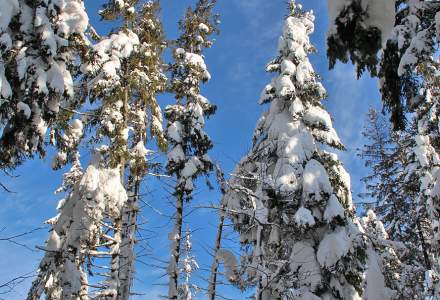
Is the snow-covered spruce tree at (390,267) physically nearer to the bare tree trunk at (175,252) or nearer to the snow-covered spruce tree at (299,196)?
the snow-covered spruce tree at (299,196)

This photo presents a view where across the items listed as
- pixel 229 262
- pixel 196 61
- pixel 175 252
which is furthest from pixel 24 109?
pixel 196 61

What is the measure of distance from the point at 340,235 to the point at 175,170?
757 centimetres

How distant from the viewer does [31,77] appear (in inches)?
322

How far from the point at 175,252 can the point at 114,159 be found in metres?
4.63

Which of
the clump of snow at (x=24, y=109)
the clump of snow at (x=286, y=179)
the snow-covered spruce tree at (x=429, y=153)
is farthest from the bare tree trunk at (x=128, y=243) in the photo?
the snow-covered spruce tree at (x=429, y=153)

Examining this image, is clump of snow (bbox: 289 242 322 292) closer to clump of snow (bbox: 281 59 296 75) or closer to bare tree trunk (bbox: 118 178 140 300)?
bare tree trunk (bbox: 118 178 140 300)

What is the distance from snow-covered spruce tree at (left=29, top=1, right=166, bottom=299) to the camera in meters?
11.6

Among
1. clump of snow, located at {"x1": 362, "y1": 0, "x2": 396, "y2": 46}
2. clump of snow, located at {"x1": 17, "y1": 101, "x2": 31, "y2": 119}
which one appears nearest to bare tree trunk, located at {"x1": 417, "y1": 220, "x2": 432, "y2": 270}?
clump of snow, located at {"x1": 17, "y1": 101, "x2": 31, "y2": 119}

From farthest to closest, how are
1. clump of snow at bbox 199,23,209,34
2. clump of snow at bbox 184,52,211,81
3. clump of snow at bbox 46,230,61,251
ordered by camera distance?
clump of snow at bbox 199,23,209,34 → clump of snow at bbox 184,52,211,81 → clump of snow at bbox 46,230,61,251

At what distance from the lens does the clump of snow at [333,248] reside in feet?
41.2

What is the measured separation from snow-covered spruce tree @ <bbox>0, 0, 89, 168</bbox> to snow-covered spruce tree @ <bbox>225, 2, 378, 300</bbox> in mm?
4820

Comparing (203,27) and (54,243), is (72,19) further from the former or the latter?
(203,27)

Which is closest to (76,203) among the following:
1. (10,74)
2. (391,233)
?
(10,74)

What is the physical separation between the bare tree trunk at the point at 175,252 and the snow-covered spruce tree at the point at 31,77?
26.6 ft
